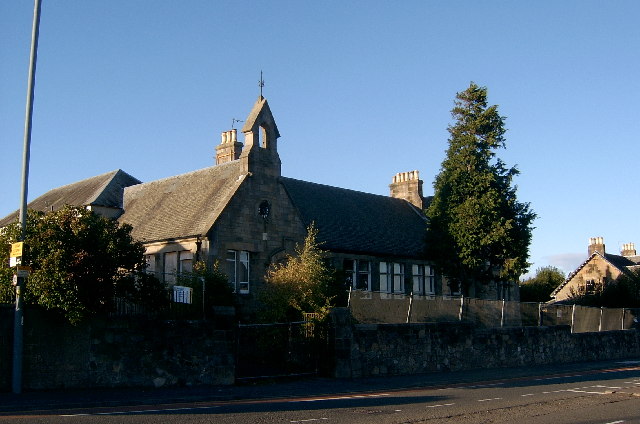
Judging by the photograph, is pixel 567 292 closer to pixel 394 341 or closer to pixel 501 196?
pixel 501 196

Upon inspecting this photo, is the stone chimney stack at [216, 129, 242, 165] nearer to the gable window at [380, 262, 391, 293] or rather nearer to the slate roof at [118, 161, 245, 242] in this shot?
the slate roof at [118, 161, 245, 242]

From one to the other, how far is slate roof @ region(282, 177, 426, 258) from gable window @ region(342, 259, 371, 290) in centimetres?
66

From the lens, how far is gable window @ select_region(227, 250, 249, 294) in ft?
102

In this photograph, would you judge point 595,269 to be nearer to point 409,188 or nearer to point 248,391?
point 409,188

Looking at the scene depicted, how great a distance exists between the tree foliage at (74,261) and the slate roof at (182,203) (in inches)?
437

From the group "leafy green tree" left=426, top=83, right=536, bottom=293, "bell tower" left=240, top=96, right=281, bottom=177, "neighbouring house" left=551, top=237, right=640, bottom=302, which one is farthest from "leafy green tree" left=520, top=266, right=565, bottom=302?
"bell tower" left=240, top=96, right=281, bottom=177

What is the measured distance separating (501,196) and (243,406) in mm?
24898

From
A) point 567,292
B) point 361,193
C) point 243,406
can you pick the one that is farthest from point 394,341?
point 567,292

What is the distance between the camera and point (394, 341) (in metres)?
24.2

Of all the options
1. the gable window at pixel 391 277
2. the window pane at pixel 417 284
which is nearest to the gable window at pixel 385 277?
the gable window at pixel 391 277

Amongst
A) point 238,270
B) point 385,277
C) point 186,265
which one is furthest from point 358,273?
point 186,265

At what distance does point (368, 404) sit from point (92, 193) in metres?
28.1

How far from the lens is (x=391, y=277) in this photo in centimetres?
3956

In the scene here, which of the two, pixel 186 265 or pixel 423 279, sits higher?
pixel 186 265
